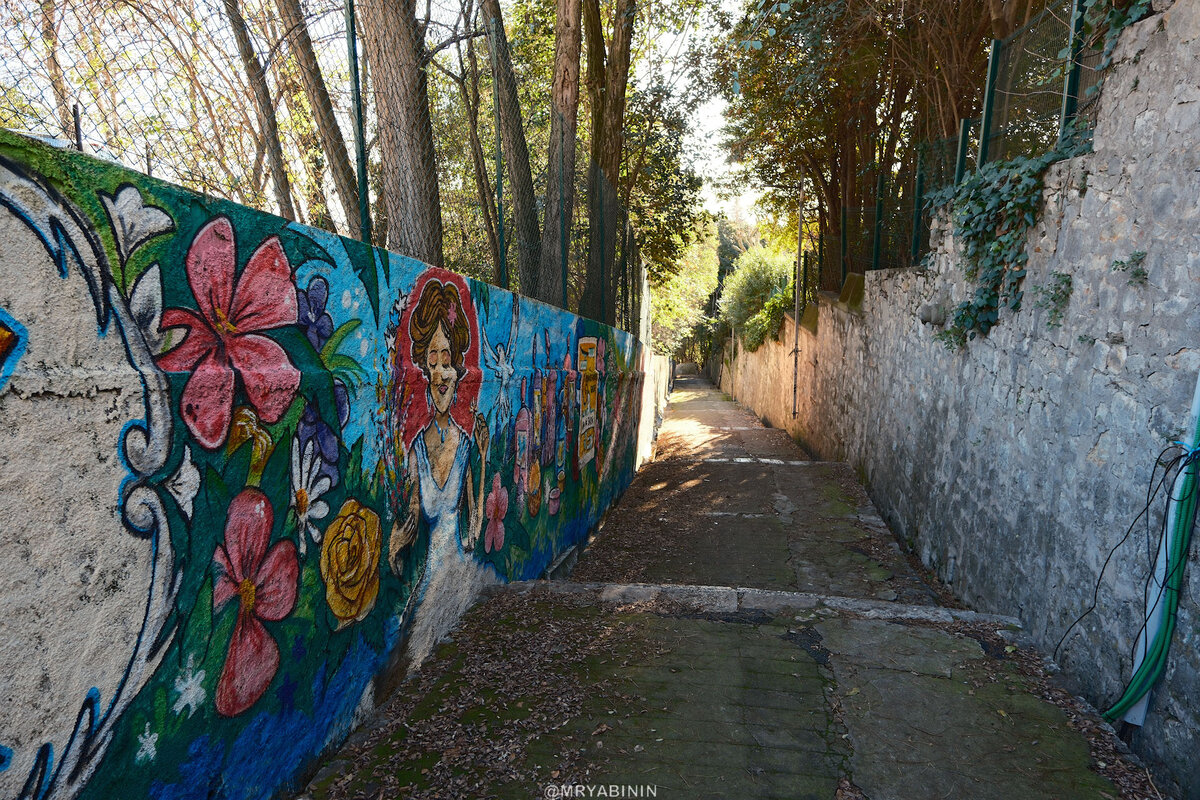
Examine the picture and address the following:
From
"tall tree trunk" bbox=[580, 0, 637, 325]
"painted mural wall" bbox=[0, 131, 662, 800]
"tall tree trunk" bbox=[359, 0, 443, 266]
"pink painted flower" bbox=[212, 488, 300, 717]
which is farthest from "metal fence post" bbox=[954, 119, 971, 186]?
"pink painted flower" bbox=[212, 488, 300, 717]

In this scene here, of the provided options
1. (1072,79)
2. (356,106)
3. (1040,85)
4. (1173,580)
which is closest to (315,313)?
(356,106)

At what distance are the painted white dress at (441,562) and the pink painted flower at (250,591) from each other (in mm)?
969

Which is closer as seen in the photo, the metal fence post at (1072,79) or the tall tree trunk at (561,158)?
the metal fence post at (1072,79)

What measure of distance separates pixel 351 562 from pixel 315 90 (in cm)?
210

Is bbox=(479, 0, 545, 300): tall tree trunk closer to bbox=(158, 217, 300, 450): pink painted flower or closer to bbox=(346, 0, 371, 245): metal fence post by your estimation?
bbox=(346, 0, 371, 245): metal fence post

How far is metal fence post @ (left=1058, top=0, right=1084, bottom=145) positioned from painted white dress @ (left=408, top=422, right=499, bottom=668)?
12.9 ft

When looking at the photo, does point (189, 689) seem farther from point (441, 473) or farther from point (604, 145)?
point (604, 145)

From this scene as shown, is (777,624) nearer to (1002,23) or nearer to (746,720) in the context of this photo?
(746,720)

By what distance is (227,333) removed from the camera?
1.93 meters

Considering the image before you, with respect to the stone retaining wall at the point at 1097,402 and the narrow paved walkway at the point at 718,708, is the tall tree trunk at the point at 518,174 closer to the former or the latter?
the narrow paved walkway at the point at 718,708

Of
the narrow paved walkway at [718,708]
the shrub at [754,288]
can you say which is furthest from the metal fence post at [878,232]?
the shrub at [754,288]

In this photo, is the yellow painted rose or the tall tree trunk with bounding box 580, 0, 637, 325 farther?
the tall tree trunk with bounding box 580, 0, 637, 325

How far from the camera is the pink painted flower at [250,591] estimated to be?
75.5 inches

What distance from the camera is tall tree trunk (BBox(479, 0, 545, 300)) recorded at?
5.94 m
